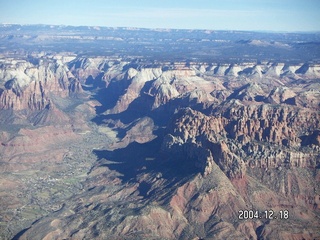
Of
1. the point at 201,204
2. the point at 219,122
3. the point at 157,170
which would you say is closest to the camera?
the point at 201,204

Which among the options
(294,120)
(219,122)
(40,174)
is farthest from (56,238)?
(294,120)

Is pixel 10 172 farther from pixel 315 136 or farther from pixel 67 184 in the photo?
pixel 315 136

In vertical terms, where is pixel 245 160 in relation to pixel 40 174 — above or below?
above

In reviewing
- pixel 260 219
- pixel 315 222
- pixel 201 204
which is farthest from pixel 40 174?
pixel 315 222

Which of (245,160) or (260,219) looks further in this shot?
(245,160)

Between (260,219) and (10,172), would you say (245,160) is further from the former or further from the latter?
(10,172)

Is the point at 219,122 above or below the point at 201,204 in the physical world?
above

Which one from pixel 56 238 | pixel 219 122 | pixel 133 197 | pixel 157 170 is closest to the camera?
pixel 56 238

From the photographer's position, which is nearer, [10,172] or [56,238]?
[56,238]

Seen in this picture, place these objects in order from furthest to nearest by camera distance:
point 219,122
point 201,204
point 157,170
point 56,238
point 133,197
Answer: point 219,122
point 157,170
point 133,197
point 201,204
point 56,238
